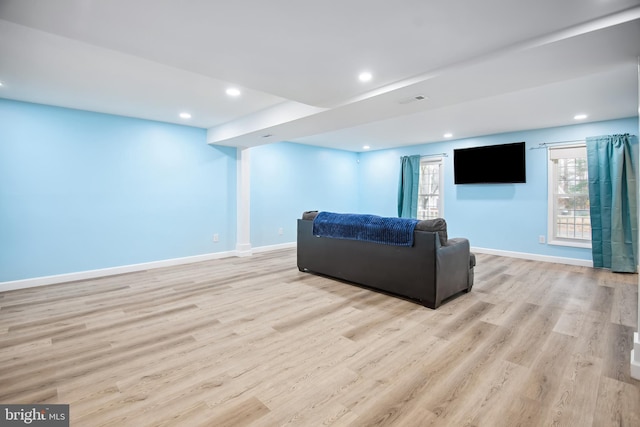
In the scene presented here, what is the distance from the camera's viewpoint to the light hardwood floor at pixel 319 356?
161cm

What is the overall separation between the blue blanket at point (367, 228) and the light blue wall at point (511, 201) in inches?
142

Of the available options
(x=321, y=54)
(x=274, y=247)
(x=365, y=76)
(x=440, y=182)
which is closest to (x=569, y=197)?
(x=440, y=182)

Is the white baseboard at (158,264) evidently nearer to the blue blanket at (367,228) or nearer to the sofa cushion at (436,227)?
the blue blanket at (367,228)

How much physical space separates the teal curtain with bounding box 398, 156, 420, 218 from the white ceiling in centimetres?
300

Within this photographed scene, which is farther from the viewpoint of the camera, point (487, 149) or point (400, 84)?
point (487, 149)

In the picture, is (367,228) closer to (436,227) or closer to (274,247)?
(436,227)

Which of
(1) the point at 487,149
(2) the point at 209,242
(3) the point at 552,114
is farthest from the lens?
(1) the point at 487,149

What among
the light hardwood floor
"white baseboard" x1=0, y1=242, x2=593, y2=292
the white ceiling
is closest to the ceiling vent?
the white ceiling

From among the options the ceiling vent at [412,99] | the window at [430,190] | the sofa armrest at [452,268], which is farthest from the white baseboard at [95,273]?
the window at [430,190]

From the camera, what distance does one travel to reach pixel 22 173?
148 inches

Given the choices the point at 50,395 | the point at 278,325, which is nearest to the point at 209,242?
the point at 278,325

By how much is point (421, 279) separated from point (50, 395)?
3.03 m

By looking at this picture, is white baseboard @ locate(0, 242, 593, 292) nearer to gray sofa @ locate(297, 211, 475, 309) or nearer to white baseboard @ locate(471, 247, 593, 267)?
white baseboard @ locate(471, 247, 593, 267)

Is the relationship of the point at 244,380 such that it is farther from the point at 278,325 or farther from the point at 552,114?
the point at 552,114
